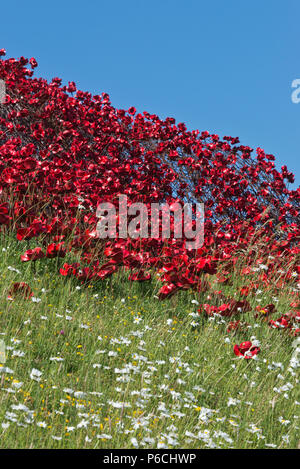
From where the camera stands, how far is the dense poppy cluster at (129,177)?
5.92 m

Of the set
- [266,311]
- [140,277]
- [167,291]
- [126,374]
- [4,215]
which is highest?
[4,215]

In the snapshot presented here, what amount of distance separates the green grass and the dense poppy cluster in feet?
2.32

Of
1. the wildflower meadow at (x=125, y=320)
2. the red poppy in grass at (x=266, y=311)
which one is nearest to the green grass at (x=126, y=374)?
the wildflower meadow at (x=125, y=320)

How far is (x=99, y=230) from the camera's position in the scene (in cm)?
570

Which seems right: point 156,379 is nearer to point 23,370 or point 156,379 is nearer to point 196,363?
point 196,363

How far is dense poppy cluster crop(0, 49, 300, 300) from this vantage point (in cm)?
592

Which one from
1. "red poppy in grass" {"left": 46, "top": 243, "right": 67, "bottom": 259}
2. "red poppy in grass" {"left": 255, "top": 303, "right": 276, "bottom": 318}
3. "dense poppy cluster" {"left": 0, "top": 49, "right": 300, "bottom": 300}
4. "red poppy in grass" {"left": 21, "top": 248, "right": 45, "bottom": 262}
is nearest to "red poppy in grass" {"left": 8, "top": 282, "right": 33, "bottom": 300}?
"red poppy in grass" {"left": 21, "top": 248, "right": 45, "bottom": 262}

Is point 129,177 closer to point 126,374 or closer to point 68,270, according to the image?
point 68,270

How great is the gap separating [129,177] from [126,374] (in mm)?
5606

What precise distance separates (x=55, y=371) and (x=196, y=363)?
46.7 inches

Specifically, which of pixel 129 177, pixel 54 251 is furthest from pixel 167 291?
pixel 129 177

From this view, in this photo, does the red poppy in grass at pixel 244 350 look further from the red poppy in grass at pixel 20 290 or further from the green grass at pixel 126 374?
Answer: the red poppy in grass at pixel 20 290

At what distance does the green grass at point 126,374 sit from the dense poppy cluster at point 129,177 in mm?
706

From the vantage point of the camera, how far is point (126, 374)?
352cm
